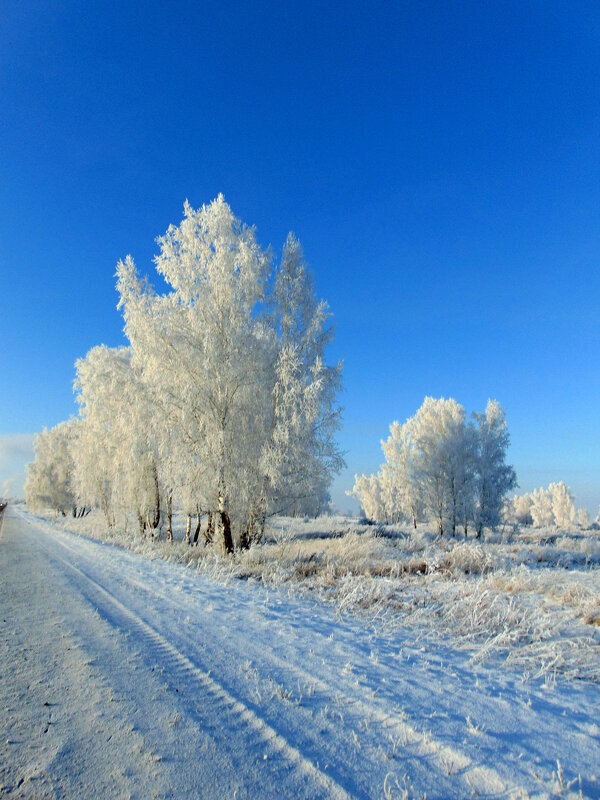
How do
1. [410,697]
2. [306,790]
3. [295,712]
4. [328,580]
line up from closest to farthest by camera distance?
[306,790] → [295,712] → [410,697] → [328,580]

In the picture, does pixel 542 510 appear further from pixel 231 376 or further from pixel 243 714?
pixel 243 714

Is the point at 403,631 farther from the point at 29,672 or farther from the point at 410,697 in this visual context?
the point at 29,672

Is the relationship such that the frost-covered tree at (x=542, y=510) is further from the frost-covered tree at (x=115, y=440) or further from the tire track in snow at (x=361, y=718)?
the tire track in snow at (x=361, y=718)

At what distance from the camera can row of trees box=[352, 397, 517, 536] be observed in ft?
107

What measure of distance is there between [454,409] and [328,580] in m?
32.1

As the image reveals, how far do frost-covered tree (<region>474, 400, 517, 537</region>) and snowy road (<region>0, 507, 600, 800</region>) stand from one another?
100ft

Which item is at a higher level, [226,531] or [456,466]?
[456,466]

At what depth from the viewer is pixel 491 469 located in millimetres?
32969

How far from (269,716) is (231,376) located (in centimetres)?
1006

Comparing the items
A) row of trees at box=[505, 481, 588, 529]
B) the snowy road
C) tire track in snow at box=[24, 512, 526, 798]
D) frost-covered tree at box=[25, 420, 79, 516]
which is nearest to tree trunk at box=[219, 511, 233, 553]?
the snowy road

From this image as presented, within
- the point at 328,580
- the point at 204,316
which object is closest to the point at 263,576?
the point at 328,580

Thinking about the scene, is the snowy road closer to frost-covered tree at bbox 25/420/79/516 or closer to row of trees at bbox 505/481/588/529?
frost-covered tree at bbox 25/420/79/516

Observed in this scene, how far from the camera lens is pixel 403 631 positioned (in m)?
5.49

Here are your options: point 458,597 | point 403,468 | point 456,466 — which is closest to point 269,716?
point 458,597
